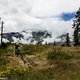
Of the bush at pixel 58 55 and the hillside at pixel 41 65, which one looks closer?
the hillside at pixel 41 65

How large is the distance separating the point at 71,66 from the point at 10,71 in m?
6.94

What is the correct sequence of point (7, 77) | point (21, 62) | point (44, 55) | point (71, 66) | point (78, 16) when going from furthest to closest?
point (78, 16), point (44, 55), point (21, 62), point (71, 66), point (7, 77)

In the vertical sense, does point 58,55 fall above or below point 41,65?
above

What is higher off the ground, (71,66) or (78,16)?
(78,16)

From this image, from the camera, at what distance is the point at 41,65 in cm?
3095

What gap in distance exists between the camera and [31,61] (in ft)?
107

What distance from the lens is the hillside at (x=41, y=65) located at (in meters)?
17.1

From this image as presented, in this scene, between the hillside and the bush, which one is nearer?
the hillside

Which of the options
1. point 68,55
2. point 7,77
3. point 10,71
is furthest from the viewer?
point 68,55

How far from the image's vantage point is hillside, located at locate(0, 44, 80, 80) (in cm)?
1706

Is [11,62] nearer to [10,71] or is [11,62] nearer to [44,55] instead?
[44,55]

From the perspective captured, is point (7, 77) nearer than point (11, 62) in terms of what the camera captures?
Yes

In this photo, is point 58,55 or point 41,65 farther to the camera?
point 58,55

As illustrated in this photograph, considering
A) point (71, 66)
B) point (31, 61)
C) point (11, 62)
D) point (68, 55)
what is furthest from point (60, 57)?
point (71, 66)
